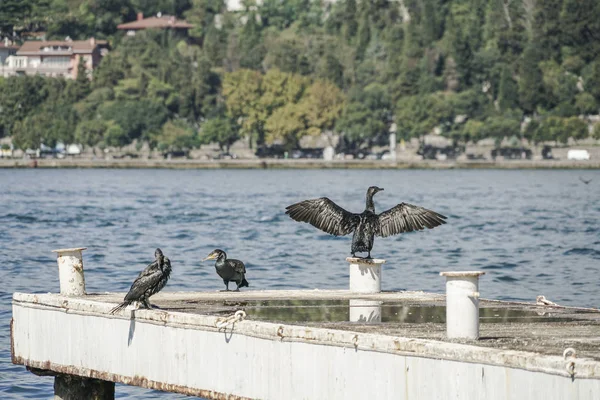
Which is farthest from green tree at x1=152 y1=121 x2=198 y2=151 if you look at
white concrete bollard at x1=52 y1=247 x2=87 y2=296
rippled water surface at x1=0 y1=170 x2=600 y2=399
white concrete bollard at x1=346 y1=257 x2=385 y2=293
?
white concrete bollard at x1=52 y1=247 x2=87 y2=296

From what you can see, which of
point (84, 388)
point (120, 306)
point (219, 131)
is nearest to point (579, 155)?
point (219, 131)

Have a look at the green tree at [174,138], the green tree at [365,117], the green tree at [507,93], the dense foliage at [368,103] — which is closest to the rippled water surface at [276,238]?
the green tree at [365,117]

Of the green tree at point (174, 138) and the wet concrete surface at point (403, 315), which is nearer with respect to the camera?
the wet concrete surface at point (403, 315)

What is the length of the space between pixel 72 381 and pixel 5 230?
1795 inches

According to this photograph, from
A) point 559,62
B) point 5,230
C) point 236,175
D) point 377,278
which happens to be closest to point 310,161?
point 236,175

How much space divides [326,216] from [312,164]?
5861 inches

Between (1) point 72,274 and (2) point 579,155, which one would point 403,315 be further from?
(2) point 579,155

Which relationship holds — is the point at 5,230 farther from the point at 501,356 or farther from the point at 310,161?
the point at 310,161

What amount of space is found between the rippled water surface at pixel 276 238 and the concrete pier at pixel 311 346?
377 cm

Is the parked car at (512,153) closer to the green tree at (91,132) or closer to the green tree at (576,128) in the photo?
the green tree at (576,128)

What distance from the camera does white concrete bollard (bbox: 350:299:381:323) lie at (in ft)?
65.5

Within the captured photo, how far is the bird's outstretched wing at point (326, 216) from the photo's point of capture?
21828 mm

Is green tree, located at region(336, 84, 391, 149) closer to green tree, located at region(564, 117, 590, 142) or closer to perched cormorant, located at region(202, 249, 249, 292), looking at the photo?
green tree, located at region(564, 117, 590, 142)

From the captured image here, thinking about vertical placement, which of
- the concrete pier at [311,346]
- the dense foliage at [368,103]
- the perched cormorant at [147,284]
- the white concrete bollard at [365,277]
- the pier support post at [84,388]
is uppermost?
the dense foliage at [368,103]
